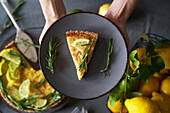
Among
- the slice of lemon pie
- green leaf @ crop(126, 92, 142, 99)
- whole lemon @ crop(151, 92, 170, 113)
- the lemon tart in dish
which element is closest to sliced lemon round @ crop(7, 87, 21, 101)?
the lemon tart in dish

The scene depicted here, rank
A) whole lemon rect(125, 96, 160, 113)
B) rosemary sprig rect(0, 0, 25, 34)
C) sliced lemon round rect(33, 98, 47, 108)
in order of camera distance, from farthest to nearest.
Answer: rosemary sprig rect(0, 0, 25, 34) → sliced lemon round rect(33, 98, 47, 108) → whole lemon rect(125, 96, 160, 113)

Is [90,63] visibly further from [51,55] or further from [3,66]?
[3,66]

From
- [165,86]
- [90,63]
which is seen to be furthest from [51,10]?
[165,86]

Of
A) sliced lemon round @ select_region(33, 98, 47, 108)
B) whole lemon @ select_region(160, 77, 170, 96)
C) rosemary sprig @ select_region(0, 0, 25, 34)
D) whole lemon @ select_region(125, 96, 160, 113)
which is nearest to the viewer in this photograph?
whole lemon @ select_region(125, 96, 160, 113)

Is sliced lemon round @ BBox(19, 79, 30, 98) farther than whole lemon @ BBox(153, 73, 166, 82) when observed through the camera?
Yes

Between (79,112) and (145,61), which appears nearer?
(145,61)

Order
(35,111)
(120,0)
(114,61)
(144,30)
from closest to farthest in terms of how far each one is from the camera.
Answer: (114,61), (120,0), (35,111), (144,30)

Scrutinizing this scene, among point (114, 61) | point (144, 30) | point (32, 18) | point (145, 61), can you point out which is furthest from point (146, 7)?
point (32, 18)

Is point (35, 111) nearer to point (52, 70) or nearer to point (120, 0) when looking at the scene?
point (52, 70)

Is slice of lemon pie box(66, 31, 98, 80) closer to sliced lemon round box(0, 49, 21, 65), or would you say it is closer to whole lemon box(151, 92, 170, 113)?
whole lemon box(151, 92, 170, 113)
